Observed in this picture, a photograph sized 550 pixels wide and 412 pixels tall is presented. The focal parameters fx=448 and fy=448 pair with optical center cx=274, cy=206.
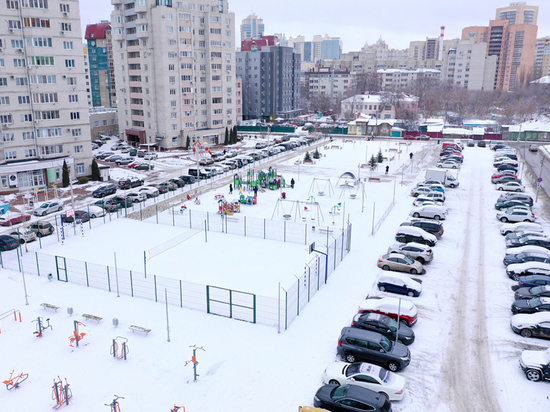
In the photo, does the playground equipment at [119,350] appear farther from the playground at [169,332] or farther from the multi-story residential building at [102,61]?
the multi-story residential building at [102,61]

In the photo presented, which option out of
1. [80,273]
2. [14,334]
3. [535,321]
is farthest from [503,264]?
[14,334]

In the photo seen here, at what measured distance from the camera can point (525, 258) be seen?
23.7 m

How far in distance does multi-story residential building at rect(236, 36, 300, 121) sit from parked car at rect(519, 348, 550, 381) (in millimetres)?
93287

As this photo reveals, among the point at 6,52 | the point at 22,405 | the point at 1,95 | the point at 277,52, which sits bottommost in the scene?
the point at 22,405

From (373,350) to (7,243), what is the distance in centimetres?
2306

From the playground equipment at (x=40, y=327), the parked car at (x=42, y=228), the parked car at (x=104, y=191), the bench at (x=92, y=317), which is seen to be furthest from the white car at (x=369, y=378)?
the parked car at (x=104, y=191)

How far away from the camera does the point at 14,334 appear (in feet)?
58.6

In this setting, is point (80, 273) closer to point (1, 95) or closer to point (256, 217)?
point (256, 217)

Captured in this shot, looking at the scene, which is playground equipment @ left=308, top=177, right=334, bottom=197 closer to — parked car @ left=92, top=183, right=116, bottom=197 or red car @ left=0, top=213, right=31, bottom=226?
parked car @ left=92, top=183, right=116, bottom=197

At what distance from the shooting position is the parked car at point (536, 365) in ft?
49.4

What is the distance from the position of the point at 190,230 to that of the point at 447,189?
83.7 ft

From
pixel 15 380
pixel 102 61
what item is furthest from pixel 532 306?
pixel 102 61

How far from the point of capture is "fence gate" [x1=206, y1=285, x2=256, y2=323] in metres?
18.8

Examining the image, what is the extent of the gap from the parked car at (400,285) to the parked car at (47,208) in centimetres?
2668
